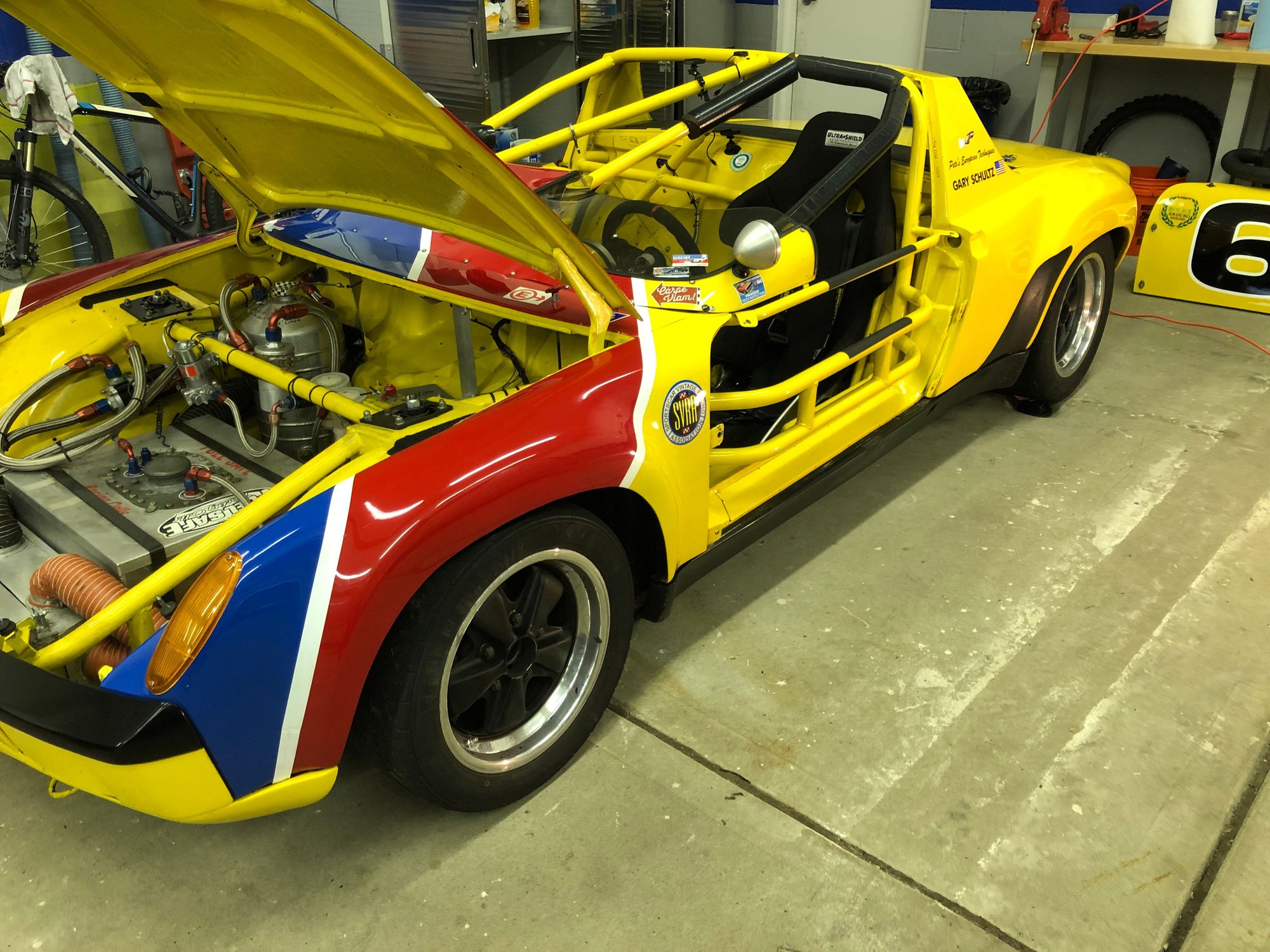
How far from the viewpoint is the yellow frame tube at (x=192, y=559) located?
1.59 meters

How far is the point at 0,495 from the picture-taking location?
2.13m

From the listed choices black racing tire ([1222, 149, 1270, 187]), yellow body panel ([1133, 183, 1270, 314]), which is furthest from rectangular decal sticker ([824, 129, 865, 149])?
black racing tire ([1222, 149, 1270, 187])

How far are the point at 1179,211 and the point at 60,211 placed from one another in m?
5.70

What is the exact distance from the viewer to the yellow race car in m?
1.54

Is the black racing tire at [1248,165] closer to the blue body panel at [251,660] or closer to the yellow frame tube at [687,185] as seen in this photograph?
the yellow frame tube at [687,185]

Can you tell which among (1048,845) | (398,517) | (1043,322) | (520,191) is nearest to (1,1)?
(520,191)

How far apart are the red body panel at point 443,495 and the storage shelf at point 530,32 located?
4.80m

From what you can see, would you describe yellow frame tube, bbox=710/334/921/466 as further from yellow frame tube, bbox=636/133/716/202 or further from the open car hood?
yellow frame tube, bbox=636/133/716/202

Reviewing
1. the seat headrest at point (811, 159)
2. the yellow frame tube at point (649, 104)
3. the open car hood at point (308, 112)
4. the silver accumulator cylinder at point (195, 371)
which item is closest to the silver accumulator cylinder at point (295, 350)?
the silver accumulator cylinder at point (195, 371)

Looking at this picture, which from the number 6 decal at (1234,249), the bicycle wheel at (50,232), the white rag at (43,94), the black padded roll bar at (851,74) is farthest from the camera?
the number 6 decal at (1234,249)

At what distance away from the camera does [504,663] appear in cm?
195

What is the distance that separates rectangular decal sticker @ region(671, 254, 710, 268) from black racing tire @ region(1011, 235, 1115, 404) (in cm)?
178

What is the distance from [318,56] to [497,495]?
30.1 inches

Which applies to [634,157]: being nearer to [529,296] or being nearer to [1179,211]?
[529,296]
